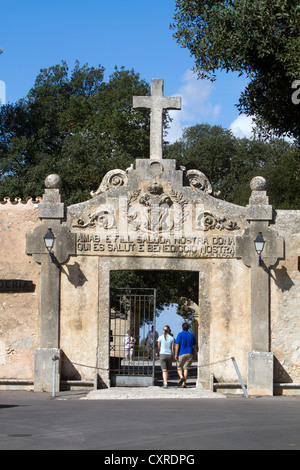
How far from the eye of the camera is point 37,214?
15.6 meters

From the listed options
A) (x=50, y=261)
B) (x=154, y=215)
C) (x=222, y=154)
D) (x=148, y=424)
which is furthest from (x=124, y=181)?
(x=222, y=154)

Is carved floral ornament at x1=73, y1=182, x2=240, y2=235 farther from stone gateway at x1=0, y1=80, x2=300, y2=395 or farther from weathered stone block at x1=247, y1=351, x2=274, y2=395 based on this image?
weathered stone block at x1=247, y1=351, x2=274, y2=395

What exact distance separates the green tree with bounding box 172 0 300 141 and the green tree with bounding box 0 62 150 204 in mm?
11326

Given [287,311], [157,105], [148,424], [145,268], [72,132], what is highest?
[72,132]

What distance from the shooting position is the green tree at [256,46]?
58.6ft

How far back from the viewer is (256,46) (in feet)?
59.8

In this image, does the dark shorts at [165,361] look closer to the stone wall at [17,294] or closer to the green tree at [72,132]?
the stone wall at [17,294]

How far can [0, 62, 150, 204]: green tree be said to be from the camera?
32062 millimetres

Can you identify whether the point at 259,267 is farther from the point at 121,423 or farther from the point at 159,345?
the point at 121,423

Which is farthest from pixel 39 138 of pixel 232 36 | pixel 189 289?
pixel 232 36

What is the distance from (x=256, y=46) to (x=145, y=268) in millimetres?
6552

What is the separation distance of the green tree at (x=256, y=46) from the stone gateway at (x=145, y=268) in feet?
14.3

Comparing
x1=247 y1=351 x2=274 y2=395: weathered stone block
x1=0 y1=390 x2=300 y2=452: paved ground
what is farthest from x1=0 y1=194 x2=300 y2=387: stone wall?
x1=0 y1=390 x2=300 y2=452: paved ground

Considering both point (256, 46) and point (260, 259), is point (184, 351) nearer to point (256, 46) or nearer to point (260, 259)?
point (260, 259)
